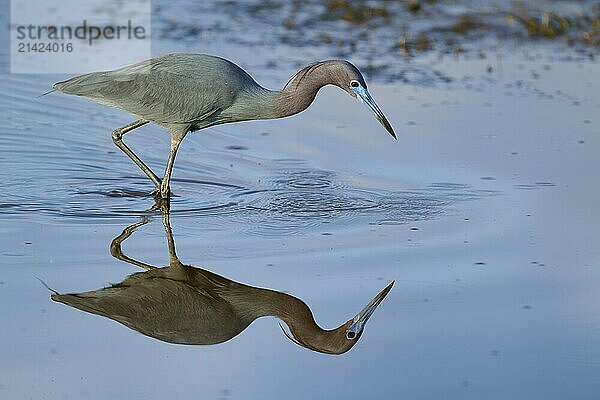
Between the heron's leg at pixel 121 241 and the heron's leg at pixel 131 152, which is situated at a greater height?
the heron's leg at pixel 131 152

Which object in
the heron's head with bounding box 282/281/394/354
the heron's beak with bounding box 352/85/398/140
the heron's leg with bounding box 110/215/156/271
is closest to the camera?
the heron's head with bounding box 282/281/394/354

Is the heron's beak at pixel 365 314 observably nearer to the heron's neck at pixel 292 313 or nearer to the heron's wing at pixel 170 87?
the heron's neck at pixel 292 313

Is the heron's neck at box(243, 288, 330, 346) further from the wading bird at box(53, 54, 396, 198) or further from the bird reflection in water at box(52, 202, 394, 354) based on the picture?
the wading bird at box(53, 54, 396, 198)

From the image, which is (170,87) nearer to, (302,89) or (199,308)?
(302,89)

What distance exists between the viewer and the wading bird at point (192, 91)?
7.46 meters

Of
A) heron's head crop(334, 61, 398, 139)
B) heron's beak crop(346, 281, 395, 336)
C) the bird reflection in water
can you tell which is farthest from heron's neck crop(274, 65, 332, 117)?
heron's beak crop(346, 281, 395, 336)

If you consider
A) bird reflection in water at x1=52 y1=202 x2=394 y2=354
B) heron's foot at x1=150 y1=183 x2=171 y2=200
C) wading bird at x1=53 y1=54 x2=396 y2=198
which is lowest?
heron's foot at x1=150 y1=183 x2=171 y2=200

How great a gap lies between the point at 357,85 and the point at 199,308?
1.97 meters

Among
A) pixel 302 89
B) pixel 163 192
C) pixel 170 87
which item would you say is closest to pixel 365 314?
pixel 302 89

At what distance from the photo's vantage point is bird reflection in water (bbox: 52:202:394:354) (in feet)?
18.1

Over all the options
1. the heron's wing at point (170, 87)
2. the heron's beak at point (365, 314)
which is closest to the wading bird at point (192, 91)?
the heron's wing at point (170, 87)

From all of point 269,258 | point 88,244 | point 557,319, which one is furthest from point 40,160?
point 557,319

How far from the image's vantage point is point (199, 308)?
5.83m

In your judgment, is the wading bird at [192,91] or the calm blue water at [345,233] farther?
the wading bird at [192,91]
